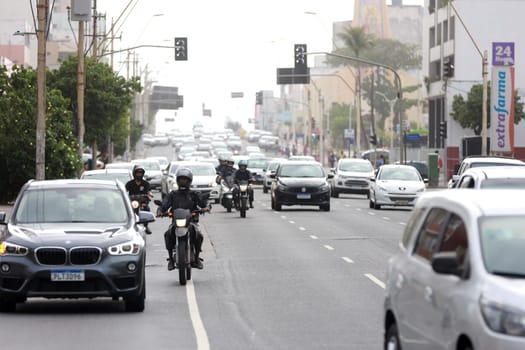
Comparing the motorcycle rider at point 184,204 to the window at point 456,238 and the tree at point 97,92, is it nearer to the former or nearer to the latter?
the window at point 456,238

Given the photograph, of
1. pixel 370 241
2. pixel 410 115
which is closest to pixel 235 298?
pixel 370 241

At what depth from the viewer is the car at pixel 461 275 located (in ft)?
26.5

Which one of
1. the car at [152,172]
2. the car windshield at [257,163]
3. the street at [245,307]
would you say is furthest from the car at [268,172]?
the street at [245,307]

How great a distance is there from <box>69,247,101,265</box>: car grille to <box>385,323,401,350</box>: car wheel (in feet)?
19.1

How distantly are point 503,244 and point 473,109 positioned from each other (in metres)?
79.8

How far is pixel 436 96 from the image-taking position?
97.1 meters

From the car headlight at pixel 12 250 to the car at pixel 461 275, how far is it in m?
6.33

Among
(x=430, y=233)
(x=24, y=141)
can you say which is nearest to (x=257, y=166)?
(x=24, y=141)

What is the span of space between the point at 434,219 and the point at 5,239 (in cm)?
746

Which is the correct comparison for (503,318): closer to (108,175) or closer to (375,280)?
(375,280)

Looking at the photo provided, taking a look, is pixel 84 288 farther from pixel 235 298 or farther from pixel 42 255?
pixel 235 298

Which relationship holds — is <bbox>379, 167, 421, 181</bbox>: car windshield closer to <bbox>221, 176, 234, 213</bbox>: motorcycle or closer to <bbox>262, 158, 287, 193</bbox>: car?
<bbox>221, 176, 234, 213</bbox>: motorcycle

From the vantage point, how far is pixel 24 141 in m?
46.0

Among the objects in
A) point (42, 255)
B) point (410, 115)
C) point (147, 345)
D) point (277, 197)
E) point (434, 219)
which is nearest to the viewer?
point (434, 219)
